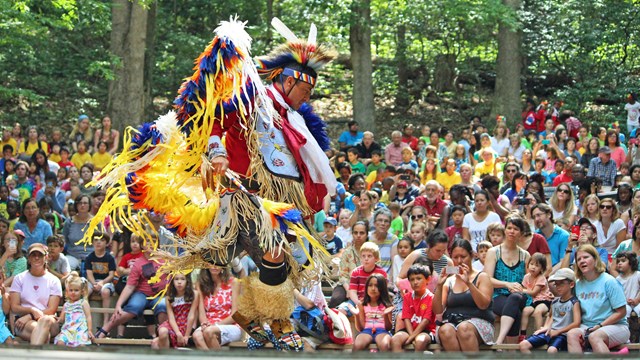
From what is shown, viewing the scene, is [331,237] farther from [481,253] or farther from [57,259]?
[57,259]

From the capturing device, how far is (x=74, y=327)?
9.21m

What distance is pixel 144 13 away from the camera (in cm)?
1772

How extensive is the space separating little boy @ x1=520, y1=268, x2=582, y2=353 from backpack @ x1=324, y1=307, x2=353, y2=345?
142cm

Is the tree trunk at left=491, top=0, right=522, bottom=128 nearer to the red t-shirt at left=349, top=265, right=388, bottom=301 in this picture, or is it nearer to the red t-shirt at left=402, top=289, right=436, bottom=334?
the red t-shirt at left=349, top=265, right=388, bottom=301

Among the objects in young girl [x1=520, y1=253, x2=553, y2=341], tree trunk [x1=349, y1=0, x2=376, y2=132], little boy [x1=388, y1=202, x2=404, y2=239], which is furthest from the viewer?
tree trunk [x1=349, y1=0, x2=376, y2=132]

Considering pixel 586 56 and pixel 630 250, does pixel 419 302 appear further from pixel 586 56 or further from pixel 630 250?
pixel 586 56

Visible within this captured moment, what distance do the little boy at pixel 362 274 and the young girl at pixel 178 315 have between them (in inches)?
54.5

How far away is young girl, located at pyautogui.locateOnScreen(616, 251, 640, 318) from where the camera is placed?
8.93m

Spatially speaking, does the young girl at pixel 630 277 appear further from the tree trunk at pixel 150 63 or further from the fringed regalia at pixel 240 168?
the tree trunk at pixel 150 63

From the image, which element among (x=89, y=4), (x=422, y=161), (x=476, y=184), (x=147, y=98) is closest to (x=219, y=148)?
(x=476, y=184)

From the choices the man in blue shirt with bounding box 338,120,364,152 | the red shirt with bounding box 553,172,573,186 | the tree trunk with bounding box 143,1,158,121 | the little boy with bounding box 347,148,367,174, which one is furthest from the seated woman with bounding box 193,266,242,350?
the tree trunk with bounding box 143,1,158,121

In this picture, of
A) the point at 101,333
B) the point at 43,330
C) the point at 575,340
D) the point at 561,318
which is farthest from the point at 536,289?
the point at 43,330

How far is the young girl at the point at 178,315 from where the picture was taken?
9.06 m

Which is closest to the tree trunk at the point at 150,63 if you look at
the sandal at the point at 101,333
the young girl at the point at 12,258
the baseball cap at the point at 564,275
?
the young girl at the point at 12,258
